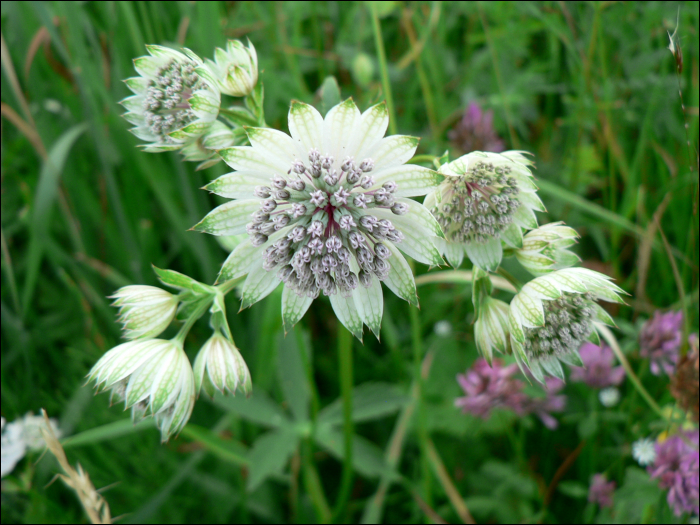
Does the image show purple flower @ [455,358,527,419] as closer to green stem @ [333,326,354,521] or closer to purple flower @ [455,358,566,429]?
purple flower @ [455,358,566,429]

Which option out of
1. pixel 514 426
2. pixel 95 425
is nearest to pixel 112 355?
pixel 95 425

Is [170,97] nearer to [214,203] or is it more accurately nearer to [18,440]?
[214,203]

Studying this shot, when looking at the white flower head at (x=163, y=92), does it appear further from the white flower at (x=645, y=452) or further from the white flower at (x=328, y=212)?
the white flower at (x=645, y=452)

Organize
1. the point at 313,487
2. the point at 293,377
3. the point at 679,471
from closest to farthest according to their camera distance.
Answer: the point at 679,471 → the point at 313,487 → the point at 293,377

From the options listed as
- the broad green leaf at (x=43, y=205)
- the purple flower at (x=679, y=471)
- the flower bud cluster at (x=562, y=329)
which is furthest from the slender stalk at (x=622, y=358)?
the broad green leaf at (x=43, y=205)

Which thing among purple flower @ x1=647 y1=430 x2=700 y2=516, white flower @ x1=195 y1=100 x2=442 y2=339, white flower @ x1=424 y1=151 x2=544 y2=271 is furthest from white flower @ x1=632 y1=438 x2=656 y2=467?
white flower @ x1=195 y1=100 x2=442 y2=339

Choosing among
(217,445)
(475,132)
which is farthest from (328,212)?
(475,132)
